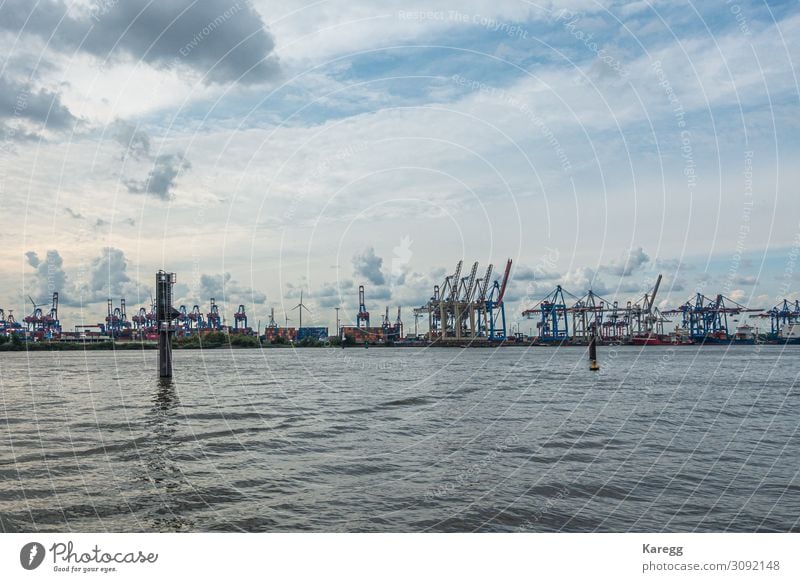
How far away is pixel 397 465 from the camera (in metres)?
13.1

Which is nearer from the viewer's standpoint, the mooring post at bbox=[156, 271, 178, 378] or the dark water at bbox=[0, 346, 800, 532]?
the dark water at bbox=[0, 346, 800, 532]

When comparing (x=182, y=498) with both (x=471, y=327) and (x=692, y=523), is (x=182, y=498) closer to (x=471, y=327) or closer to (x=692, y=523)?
(x=692, y=523)

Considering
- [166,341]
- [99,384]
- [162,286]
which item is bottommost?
[99,384]

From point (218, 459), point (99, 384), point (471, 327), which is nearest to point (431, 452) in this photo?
point (218, 459)

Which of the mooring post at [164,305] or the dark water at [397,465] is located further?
the mooring post at [164,305]

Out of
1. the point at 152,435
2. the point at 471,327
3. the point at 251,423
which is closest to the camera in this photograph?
the point at 152,435

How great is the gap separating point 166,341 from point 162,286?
3.39 metres

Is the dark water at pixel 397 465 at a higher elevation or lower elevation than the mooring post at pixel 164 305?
lower

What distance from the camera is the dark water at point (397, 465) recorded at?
9.38 m

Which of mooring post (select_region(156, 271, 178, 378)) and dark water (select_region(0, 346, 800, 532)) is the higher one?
mooring post (select_region(156, 271, 178, 378))

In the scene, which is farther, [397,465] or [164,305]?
[164,305]

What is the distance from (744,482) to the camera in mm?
11953

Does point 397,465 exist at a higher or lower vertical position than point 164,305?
lower

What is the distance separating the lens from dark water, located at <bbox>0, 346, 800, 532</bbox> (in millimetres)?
9375
